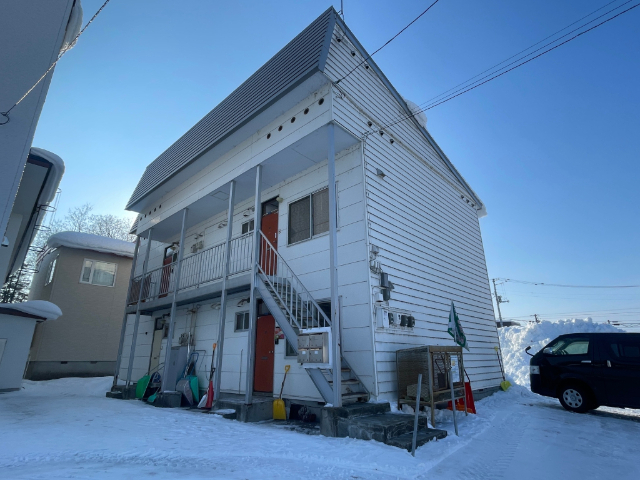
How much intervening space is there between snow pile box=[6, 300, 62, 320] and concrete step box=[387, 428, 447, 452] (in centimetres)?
1182

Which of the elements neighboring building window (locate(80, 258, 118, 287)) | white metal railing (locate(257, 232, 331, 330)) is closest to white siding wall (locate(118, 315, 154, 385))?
neighboring building window (locate(80, 258, 118, 287))

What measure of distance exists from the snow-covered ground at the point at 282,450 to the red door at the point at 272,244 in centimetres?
336

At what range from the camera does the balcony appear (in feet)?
26.9

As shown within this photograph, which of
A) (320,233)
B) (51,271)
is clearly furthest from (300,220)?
(51,271)

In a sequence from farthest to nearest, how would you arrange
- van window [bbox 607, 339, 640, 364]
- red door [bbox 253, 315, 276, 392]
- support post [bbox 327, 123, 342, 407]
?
1. red door [bbox 253, 315, 276, 392]
2. van window [bbox 607, 339, 640, 364]
3. support post [bbox 327, 123, 342, 407]

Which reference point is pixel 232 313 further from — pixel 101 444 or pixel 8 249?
pixel 8 249

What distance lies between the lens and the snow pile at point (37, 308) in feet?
35.9

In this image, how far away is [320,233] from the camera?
7.80m

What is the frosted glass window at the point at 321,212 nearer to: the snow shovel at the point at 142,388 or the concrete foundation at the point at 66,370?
→ the snow shovel at the point at 142,388

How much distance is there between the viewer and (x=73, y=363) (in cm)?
1441

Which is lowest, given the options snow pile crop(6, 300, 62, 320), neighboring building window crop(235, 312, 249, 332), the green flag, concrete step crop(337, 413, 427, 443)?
concrete step crop(337, 413, 427, 443)

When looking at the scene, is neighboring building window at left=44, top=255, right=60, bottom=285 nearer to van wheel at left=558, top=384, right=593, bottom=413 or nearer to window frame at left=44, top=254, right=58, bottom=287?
window frame at left=44, top=254, right=58, bottom=287

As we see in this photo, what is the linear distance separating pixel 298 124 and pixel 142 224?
817 centimetres

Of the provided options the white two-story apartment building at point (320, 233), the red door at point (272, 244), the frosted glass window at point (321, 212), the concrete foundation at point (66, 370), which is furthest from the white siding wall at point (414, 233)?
the concrete foundation at point (66, 370)
